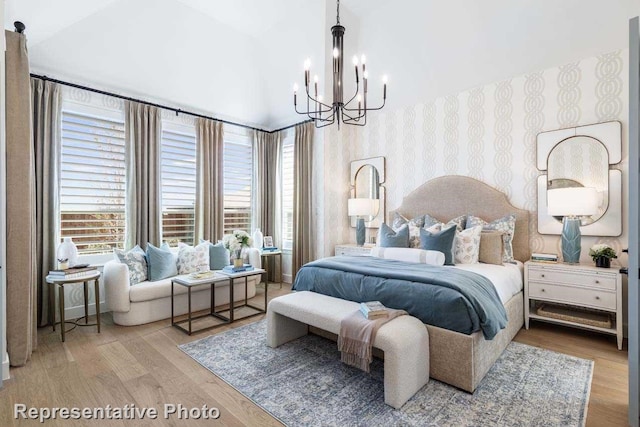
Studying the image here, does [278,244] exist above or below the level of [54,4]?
below

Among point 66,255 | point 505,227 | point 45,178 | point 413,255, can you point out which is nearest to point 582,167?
point 505,227

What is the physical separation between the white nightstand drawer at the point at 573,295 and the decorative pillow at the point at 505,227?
1.39 feet

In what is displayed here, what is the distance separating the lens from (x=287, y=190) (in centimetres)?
570

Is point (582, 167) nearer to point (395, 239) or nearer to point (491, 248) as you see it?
point (491, 248)

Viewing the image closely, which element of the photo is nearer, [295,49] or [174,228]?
[295,49]

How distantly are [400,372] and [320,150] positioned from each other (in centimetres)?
365

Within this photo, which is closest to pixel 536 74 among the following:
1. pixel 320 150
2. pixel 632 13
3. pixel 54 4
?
pixel 632 13

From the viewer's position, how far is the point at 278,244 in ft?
18.9

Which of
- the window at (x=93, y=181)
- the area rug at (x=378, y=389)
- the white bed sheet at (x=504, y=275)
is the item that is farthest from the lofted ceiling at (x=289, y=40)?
the area rug at (x=378, y=389)

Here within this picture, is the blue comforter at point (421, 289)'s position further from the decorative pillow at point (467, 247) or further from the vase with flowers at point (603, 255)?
the vase with flowers at point (603, 255)

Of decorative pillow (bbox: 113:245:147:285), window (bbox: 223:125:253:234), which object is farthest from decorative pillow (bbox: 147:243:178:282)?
window (bbox: 223:125:253:234)

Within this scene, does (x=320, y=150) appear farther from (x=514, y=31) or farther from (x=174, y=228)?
(x=514, y=31)

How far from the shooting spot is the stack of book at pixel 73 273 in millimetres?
3160

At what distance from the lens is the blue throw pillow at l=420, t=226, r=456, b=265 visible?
3366 mm
